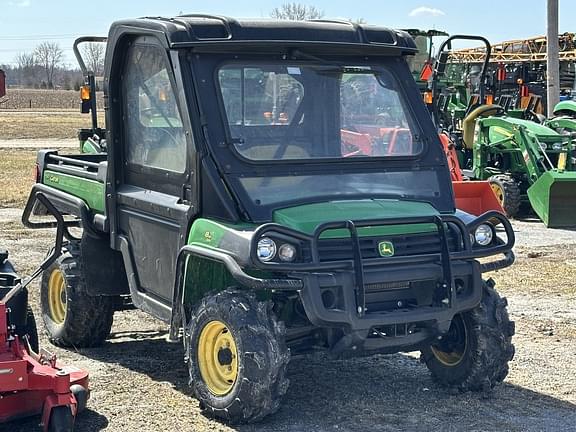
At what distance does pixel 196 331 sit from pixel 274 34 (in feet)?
5.55

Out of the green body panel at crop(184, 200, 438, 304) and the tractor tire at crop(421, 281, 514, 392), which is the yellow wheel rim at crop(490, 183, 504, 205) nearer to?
the tractor tire at crop(421, 281, 514, 392)

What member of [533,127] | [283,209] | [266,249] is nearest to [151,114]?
[283,209]

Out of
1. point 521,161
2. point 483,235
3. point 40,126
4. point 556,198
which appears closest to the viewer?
point 483,235

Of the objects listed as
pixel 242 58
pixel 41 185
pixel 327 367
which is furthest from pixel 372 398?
pixel 41 185

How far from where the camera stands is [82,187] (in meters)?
6.76

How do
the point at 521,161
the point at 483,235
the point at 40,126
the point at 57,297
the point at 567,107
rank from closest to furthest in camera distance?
1. the point at 483,235
2. the point at 57,297
3. the point at 521,161
4. the point at 567,107
5. the point at 40,126

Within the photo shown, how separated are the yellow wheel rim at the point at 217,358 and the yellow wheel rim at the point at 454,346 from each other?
4.54ft

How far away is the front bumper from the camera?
4961 millimetres

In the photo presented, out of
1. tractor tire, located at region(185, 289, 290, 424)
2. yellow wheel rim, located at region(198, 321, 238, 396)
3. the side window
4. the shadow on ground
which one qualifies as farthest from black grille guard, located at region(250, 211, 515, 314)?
the side window

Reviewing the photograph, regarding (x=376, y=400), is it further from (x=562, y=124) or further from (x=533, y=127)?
(x=562, y=124)

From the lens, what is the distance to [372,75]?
598cm

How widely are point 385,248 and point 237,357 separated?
3.10 feet

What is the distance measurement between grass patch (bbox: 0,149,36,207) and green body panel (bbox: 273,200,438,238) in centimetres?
1049

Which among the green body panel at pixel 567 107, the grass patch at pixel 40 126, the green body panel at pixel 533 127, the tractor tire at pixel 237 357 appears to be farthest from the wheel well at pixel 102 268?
the grass patch at pixel 40 126
